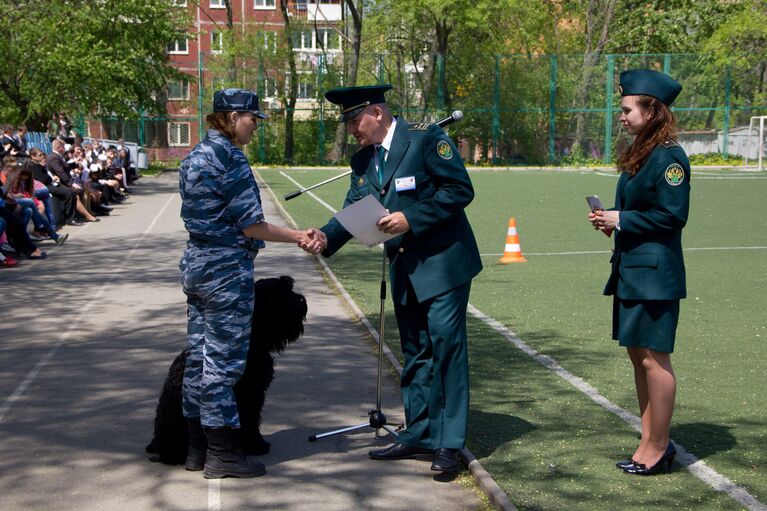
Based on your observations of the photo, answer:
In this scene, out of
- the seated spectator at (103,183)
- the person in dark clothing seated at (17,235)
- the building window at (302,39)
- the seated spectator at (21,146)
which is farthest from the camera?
the building window at (302,39)

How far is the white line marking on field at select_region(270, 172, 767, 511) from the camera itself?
17.0 feet

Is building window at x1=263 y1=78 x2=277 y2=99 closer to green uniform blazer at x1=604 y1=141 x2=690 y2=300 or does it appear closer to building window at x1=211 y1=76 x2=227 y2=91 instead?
building window at x1=211 y1=76 x2=227 y2=91

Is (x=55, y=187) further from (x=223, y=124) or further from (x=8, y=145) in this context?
(x=223, y=124)

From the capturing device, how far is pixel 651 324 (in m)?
5.34

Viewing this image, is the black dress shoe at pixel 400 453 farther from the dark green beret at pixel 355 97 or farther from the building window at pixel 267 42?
the building window at pixel 267 42

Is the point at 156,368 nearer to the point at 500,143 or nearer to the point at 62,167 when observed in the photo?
the point at 62,167

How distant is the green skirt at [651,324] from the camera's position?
209 inches

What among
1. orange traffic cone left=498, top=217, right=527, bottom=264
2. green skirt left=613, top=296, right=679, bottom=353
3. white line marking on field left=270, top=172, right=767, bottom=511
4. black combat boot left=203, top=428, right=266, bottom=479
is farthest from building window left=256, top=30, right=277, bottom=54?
green skirt left=613, top=296, right=679, bottom=353

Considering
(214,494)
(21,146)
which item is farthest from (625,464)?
(21,146)

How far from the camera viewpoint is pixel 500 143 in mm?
53031

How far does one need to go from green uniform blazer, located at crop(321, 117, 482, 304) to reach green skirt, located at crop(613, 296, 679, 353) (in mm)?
890

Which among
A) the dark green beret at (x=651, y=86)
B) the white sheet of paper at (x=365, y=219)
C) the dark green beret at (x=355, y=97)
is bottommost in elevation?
the white sheet of paper at (x=365, y=219)

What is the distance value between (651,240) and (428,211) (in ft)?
3.82

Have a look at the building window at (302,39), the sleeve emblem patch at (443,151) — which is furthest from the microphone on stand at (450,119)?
the building window at (302,39)
